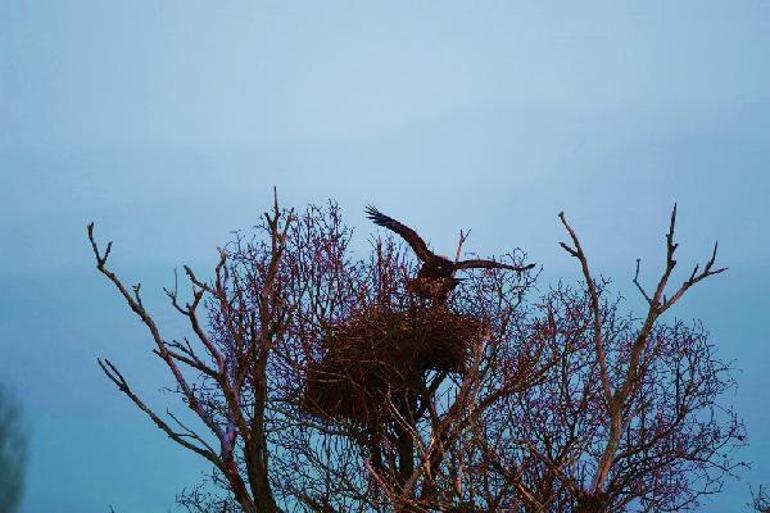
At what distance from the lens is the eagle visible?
9734 millimetres

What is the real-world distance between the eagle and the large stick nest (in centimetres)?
19

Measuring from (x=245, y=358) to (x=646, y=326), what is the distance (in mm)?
1683

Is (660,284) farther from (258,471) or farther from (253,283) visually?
(253,283)

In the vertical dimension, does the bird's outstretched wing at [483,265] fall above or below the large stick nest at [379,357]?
above

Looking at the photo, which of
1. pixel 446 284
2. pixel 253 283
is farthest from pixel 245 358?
pixel 253 283

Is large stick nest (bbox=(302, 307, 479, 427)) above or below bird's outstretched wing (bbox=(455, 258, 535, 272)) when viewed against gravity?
below

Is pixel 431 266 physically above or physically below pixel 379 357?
above

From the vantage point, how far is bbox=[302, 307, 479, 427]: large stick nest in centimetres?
962

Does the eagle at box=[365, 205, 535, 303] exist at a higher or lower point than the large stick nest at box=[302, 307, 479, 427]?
higher

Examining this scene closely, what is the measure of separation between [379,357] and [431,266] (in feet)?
3.31

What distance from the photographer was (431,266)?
986cm

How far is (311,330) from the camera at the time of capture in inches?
415

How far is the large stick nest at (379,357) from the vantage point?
31.6 feet

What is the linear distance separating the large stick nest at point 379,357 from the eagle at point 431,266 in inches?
7.6
